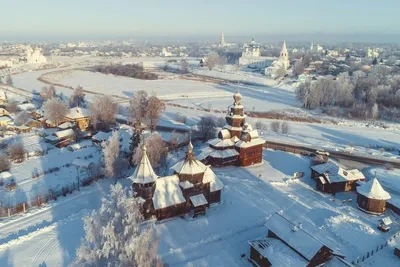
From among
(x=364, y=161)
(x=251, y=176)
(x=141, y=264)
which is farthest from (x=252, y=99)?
(x=141, y=264)

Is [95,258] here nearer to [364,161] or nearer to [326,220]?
[326,220]

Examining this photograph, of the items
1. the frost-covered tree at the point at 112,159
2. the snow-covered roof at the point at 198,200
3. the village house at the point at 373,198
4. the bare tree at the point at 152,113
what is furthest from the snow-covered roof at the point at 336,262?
the bare tree at the point at 152,113

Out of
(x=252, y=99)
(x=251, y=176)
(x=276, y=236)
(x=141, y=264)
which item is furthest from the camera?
(x=252, y=99)

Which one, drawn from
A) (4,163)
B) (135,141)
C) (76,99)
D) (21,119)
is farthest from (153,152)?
(76,99)

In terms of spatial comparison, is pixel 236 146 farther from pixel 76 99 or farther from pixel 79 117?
pixel 76 99

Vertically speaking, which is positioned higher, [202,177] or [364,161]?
[202,177]
